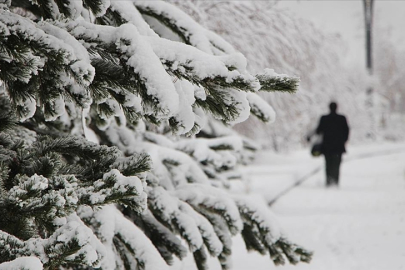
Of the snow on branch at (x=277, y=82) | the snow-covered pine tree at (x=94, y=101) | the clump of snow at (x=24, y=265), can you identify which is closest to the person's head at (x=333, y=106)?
the snow-covered pine tree at (x=94, y=101)

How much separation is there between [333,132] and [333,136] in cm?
8

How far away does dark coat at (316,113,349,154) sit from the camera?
7.95 meters

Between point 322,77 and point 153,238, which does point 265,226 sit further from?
point 322,77

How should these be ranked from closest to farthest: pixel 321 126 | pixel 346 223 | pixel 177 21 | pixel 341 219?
pixel 177 21, pixel 346 223, pixel 341 219, pixel 321 126

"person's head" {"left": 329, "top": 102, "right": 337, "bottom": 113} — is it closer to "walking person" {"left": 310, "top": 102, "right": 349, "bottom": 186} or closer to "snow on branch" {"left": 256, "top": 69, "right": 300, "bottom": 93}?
"walking person" {"left": 310, "top": 102, "right": 349, "bottom": 186}

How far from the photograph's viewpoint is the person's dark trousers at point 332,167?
8.17 m

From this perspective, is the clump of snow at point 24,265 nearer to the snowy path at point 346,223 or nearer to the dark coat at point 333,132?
the snowy path at point 346,223

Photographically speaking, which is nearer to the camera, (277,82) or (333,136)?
(277,82)

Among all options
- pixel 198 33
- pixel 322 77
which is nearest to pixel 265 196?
pixel 198 33

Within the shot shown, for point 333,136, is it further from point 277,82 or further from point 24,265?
point 24,265

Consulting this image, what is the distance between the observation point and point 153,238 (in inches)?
90.2

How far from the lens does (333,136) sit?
796 centimetres

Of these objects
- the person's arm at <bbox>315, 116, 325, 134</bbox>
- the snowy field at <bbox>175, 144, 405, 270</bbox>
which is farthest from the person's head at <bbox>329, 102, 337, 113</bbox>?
the snowy field at <bbox>175, 144, 405, 270</bbox>

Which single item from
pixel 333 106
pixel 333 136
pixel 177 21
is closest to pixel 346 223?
pixel 333 136
